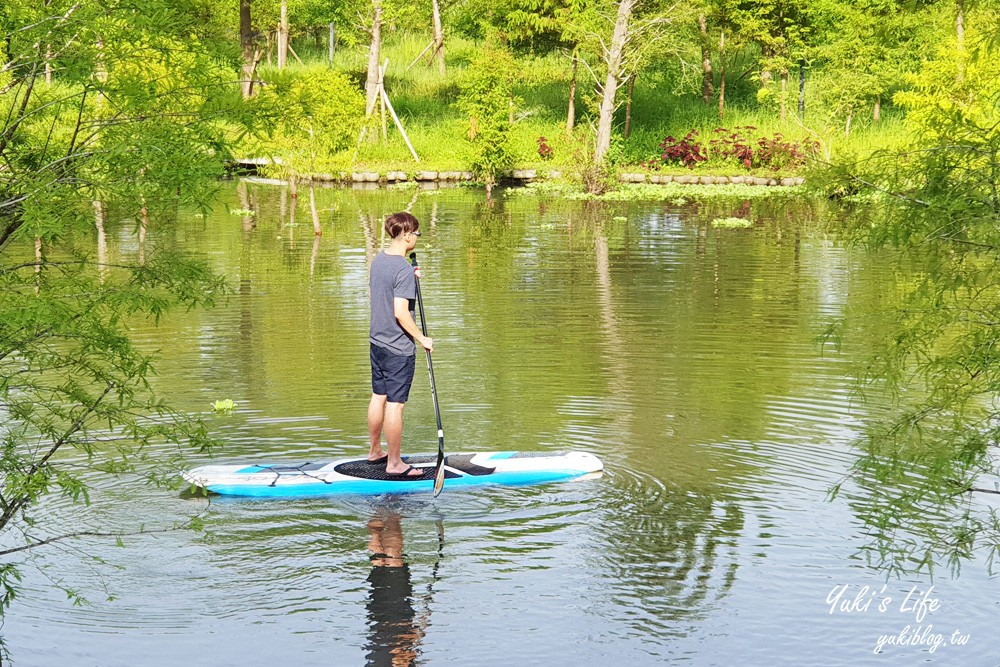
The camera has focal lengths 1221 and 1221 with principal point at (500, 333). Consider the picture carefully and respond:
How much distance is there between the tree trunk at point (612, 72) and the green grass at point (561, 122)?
2.15ft

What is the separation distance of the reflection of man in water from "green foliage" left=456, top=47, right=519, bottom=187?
30949 mm

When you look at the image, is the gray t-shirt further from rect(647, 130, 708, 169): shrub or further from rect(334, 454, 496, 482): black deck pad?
rect(647, 130, 708, 169): shrub

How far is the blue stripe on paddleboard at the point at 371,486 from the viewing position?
848 centimetres

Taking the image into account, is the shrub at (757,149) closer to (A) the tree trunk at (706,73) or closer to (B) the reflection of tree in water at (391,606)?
(A) the tree trunk at (706,73)

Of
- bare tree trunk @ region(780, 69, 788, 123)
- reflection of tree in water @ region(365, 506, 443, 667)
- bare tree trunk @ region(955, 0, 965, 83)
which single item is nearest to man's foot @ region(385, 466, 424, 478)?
reflection of tree in water @ region(365, 506, 443, 667)

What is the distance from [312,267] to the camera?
20.1m

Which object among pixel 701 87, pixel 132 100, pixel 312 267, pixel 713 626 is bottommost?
pixel 713 626

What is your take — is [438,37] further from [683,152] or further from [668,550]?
[668,550]

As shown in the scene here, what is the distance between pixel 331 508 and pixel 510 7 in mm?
37623

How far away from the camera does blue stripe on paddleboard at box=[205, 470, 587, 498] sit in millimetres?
8477

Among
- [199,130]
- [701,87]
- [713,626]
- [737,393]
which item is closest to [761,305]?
[737,393]

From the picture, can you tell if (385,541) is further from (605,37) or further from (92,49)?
(605,37)

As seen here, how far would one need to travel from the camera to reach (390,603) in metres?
6.76

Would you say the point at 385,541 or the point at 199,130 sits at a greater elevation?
the point at 199,130
